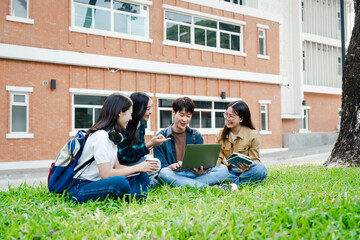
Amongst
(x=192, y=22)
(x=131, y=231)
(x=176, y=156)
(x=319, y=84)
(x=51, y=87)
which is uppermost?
(x=192, y=22)

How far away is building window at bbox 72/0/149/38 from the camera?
1350 centimetres

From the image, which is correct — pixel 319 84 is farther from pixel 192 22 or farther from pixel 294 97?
pixel 192 22

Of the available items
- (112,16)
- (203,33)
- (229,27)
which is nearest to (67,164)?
(112,16)

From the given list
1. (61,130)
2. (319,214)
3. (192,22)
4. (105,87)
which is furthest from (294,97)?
(319,214)

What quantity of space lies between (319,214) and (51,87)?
37.5ft

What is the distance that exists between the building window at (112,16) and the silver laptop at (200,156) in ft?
34.4

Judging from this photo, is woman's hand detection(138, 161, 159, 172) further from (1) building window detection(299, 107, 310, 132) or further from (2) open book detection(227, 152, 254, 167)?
(1) building window detection(299, 107, 310, 132)

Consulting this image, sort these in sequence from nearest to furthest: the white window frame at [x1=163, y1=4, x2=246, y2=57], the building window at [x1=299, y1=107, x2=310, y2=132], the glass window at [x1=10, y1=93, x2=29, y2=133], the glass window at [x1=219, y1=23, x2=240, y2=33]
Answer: the glass window at [x1=10, y1=93, x2=29, y2=133] < the white window frame at [x1=163, y1=4, x2=246, y2=57] < the glass window at [x1=219, y1=23, x2=240, y2=33] < the building window at [x1=299, y1=107, x2=310, y2=132]

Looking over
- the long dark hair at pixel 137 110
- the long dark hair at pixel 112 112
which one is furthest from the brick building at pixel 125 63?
the long dark hair at pixel 112 112

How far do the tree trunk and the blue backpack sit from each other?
598cm

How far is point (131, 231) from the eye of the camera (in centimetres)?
286

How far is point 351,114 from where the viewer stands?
770 cm

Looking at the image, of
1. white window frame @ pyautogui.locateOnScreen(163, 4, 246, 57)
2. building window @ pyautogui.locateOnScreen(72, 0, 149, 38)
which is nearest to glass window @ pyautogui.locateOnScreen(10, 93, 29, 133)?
building window @ pyautogui.locateOnScreen(72, 0, 149, 38)

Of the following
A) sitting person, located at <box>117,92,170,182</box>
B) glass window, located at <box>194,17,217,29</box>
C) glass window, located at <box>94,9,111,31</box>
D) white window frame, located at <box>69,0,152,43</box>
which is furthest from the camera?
glass window, located at <box>194,17,217,29</box>
